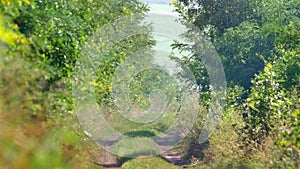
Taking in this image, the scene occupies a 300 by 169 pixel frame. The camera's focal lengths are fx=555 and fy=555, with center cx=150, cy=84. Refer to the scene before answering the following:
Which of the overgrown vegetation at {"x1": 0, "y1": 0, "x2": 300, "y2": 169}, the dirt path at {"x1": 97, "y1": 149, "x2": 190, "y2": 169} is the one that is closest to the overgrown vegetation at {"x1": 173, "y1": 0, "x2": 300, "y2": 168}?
the overgrown vegetation at {"x1": 0, "y1": 0, "x2": 300, "y2": 169}

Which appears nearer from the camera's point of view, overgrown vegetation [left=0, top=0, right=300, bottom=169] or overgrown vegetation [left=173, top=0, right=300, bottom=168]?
overgrown vegetation [left=0, top=0, right=300, bottom=169]

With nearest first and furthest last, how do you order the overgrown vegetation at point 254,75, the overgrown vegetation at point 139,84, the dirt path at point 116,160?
the overgrown vegetation at point 139,84, the overgrown vegetation at point 254,75, the dirt path at point 116,160

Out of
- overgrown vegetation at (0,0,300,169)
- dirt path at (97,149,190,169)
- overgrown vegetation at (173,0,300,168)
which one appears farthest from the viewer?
dirt path at (97,149,190,169)

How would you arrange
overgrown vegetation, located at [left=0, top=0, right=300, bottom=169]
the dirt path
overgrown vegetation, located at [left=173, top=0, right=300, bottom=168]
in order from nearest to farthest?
overgrown vegetation, located at [left=0, top=0, right=300, bottom=169], overgrown vegetation, located at [left=173, top=0, right=300, bottom=168], the dirt path

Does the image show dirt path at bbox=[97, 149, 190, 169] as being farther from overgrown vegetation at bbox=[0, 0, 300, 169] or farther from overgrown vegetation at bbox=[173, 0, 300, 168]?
overgrown vegetation at bbox=[173, 0, 300, 168]

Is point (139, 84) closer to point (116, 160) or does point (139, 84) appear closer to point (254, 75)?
point (254, 75)

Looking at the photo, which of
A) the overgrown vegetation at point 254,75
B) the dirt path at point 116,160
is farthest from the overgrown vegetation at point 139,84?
the dirt path at point 116,160

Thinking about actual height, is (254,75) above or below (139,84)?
→ below

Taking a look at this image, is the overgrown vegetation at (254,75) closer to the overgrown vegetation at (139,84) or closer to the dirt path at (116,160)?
the overgrown vegetation at (139,84)

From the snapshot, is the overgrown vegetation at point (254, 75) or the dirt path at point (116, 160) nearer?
the overgrown vegetation at point (254, 75)

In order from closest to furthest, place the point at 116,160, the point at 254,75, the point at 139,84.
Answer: the point at 116,160 < the point at 254,75 < the point at 139,84

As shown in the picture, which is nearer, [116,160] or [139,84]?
[116,160]

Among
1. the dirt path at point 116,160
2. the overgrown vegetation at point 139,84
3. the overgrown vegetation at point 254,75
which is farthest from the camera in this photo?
the dirt path at point 116,160

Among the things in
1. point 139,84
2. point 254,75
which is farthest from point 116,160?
point 139,84
